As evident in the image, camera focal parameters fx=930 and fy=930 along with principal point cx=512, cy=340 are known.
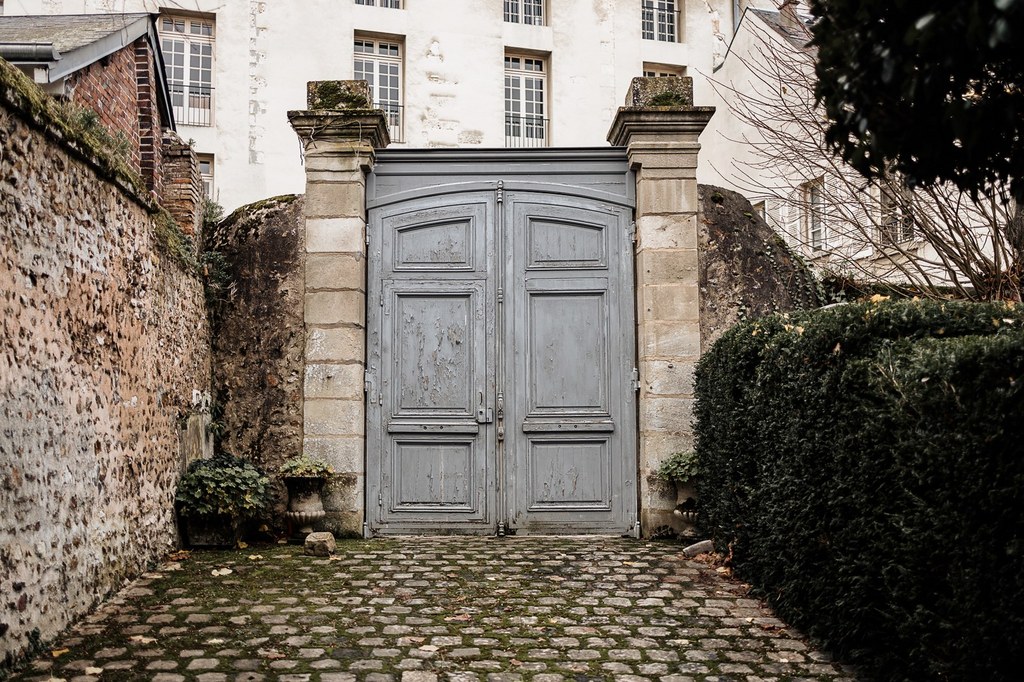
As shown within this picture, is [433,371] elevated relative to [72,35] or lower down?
lower down

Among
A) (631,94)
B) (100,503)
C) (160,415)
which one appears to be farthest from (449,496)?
(631,94)

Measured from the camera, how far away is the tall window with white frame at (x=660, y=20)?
20.5 m

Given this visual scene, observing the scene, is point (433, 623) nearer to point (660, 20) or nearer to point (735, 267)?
point (735, 267)

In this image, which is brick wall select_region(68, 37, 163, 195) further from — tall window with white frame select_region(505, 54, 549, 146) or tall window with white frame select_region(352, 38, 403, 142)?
tall window with white frame select_region(505, 54, 549, 146)

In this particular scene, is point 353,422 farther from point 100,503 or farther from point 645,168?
point 645,168

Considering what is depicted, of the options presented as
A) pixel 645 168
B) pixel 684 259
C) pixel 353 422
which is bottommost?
pixel 353 422

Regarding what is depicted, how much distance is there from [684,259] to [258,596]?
4348 millimetres

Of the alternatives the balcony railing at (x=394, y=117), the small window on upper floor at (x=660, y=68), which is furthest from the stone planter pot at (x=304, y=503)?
the small window on upper floor at (x=660, y=68)

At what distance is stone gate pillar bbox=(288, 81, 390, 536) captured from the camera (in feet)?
24.9

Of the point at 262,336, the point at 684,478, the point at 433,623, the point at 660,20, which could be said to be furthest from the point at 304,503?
the point at 660,20

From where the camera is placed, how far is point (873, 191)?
31.2ft

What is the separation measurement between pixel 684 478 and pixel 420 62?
517 inches

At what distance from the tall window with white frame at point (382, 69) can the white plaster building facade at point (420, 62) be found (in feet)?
0.09

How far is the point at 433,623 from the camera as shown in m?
5.05
